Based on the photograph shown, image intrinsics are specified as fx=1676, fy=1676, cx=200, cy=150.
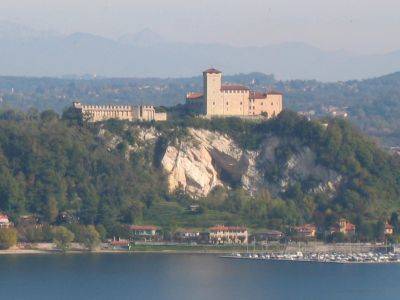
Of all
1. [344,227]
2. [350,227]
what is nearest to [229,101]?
[344,227]

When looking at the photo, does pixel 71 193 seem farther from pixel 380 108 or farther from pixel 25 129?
pixel 380 108

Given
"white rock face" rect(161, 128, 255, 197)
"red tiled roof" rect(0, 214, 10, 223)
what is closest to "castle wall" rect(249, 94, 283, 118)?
"white rock face" rect(161, 128, 255, 197)

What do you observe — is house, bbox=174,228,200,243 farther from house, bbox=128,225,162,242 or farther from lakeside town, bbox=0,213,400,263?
house, bbox=128,225,162,242

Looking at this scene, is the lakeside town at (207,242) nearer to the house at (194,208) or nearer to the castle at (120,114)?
the house at (194,208)

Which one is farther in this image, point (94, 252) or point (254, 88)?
point (254, 88)

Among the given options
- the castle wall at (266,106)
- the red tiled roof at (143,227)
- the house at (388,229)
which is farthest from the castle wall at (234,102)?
the house at (388,229)

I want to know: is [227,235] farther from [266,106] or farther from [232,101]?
[266,106]
